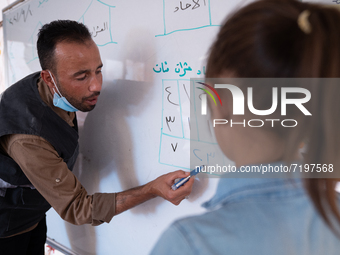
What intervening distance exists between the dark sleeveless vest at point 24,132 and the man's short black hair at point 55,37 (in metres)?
0.13

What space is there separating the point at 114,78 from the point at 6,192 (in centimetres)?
56

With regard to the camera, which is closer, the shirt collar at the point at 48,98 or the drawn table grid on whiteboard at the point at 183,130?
the drawn table grid on whiteboard at the point at 183,130

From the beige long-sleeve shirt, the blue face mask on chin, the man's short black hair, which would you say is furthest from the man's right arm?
the man's short black hair

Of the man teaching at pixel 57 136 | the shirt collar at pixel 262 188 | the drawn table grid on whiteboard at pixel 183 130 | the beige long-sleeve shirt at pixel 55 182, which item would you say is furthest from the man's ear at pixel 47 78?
the shirt collar at pixel 262 188

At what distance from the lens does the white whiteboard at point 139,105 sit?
73 centimetres

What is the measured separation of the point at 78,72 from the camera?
77cm

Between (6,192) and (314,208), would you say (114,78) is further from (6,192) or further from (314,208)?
(314,208)

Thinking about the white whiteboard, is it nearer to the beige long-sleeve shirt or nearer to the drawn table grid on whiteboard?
the drawn table grid on whiteboard

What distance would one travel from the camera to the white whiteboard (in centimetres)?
73

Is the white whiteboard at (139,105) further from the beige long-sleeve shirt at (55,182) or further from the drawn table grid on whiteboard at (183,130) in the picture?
the beige long-sleeve shirt at (55,182)

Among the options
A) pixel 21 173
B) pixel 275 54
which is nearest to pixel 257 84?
pixel 275 54

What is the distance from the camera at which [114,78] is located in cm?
93

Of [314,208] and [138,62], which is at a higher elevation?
[138,62]

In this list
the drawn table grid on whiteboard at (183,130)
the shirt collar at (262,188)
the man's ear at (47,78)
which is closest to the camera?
the shirt collar at (262,188)
